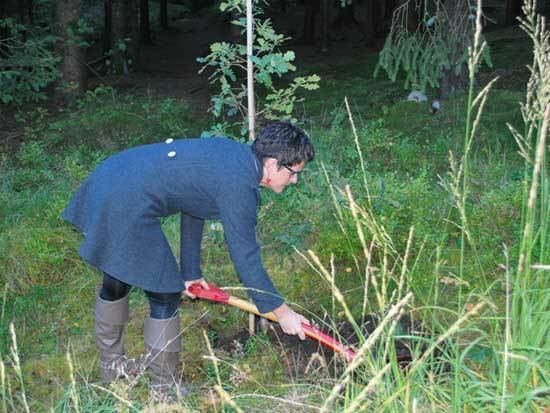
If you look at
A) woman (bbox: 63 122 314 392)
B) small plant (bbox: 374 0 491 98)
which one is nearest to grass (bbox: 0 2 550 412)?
woman (bbox: 63 122 314 392)

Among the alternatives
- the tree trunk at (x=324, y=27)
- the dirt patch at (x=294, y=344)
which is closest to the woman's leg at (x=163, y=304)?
the dirt patch at (x=294, y=344)

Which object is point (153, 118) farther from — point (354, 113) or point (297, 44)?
point (297, 44)

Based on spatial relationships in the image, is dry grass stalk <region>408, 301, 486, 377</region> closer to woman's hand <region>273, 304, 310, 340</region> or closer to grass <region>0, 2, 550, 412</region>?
grass <region>0, 2, 550, 412</region>

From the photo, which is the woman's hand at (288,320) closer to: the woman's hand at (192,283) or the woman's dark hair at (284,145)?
the woman's dark hair at (284,145)

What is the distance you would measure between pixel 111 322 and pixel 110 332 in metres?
0.07

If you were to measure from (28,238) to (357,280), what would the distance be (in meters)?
2.33

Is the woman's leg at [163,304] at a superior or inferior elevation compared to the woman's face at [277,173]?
inferior

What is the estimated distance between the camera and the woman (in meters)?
3.07

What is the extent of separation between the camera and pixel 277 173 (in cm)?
314

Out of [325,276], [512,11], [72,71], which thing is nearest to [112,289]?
[325,276]

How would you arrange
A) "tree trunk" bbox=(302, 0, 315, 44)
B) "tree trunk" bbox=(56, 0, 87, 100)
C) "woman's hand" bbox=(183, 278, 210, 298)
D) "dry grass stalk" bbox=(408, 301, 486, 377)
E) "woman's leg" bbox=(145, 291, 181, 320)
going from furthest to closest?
1. "tree trunk" bbox=(302, 0, 315, 44)
2. "tree trunk" bbox=(56, 0, 87, 100)
3. "woman's hand" bbox=(183, 278, 210, 298)
4. "woman's leg" bbox=(145, 291, 181, 320)
5. "dry grass stalk" bbox=(408, 301, 486, 377)

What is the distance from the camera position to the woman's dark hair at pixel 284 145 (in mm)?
3053

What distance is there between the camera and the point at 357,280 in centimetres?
467

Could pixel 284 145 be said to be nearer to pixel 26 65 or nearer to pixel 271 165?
pixel 271 165
